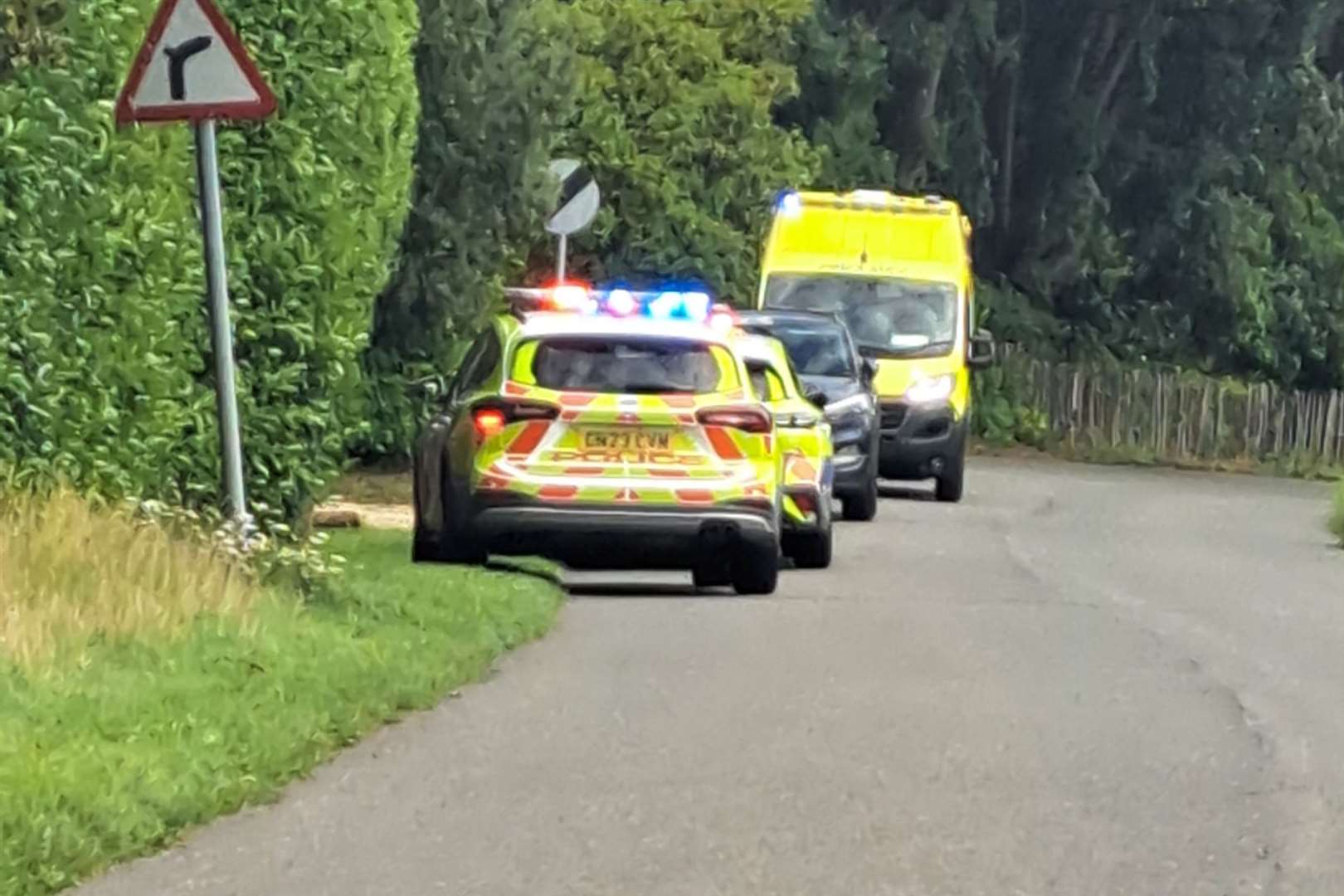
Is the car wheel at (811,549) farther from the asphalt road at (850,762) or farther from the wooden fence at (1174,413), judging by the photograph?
the wooden fence at (1174,413)

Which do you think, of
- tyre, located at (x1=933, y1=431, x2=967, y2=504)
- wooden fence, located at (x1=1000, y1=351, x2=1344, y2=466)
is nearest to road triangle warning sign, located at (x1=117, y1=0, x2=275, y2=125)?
tyre, located at (x1=933, y1=431, x2=967, y2=504)

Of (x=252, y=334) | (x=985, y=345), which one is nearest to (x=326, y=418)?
(x=252, y=334)

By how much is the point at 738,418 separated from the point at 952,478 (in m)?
12.7

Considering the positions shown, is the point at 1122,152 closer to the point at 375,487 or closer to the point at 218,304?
the point at 375,487

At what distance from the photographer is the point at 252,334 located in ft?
53.1

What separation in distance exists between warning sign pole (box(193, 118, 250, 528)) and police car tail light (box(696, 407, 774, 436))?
366 centimetres

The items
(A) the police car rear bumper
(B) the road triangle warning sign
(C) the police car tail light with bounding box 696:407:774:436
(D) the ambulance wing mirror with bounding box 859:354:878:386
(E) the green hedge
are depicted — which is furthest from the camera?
(D) the ambulance wing mirror with bounding box 859:354:878:386

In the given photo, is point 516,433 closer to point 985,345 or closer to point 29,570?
point 29,570

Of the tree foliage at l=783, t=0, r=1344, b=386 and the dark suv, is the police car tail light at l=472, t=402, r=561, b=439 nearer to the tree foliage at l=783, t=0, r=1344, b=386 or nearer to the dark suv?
the dark suv

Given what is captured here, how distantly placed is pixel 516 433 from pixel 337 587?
8.25 feet

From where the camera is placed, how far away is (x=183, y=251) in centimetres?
1516

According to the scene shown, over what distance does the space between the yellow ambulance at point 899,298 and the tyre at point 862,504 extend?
315 cm

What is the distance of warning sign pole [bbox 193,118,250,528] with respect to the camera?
13805 mm

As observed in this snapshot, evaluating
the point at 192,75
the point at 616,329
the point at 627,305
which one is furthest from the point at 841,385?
the point at 192,75
